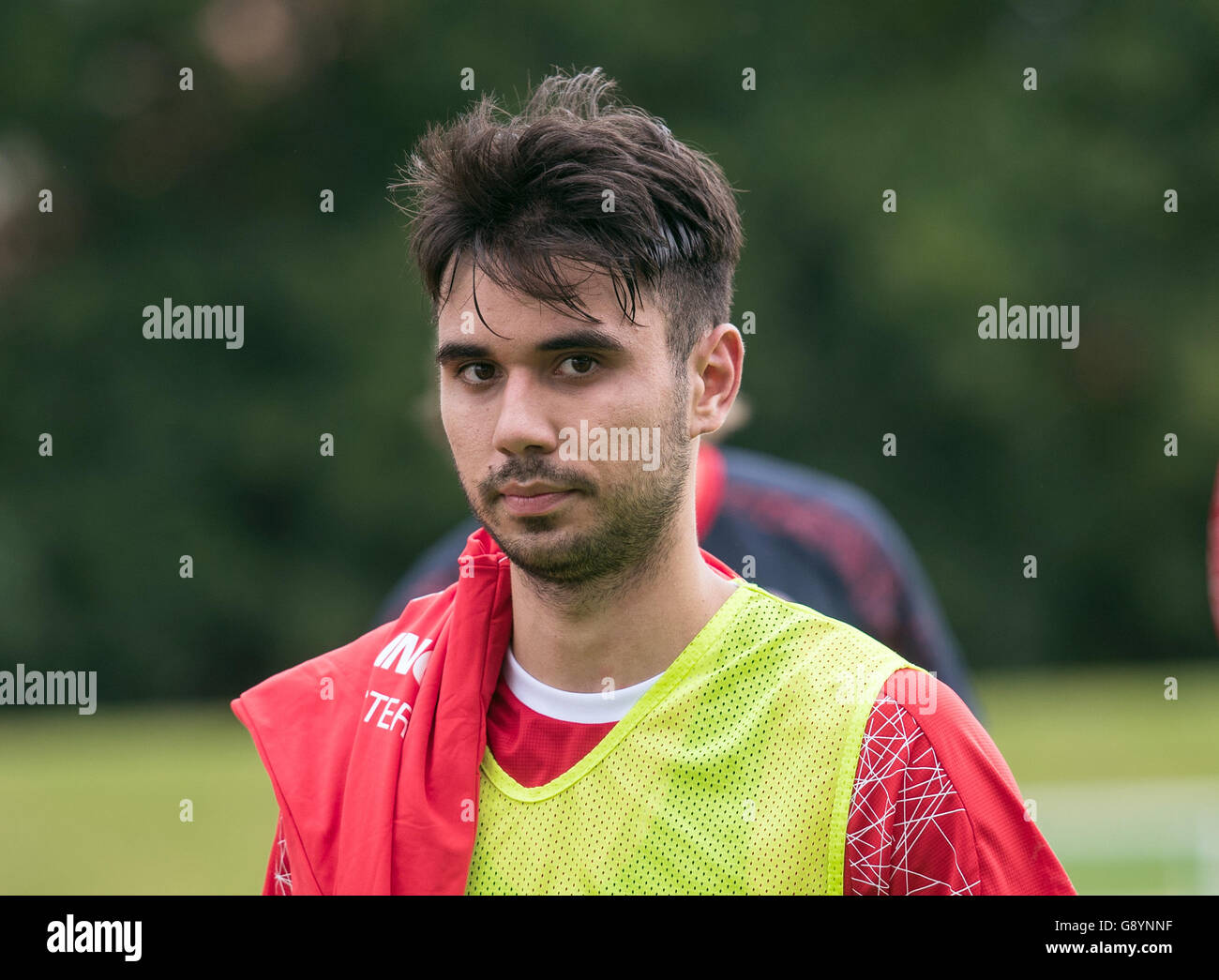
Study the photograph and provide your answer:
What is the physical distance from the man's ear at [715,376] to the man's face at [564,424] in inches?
2.5

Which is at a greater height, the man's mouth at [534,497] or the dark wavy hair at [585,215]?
the dark wavy hair at [585,215]

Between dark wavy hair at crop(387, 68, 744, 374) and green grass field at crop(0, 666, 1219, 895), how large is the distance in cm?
655

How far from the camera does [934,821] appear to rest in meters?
2.42

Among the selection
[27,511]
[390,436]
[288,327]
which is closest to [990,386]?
[390,436]

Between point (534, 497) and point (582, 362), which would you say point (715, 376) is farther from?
point (534, 497)

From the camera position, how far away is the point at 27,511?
18125mm

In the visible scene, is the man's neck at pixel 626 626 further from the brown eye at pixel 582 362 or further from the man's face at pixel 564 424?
the brown eye at pixel 582 362

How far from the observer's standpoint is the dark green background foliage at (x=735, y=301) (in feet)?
61.2

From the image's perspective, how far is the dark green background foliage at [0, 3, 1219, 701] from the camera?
18.7m

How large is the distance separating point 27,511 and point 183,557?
2284 mm

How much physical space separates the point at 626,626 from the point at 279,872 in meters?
0.85
